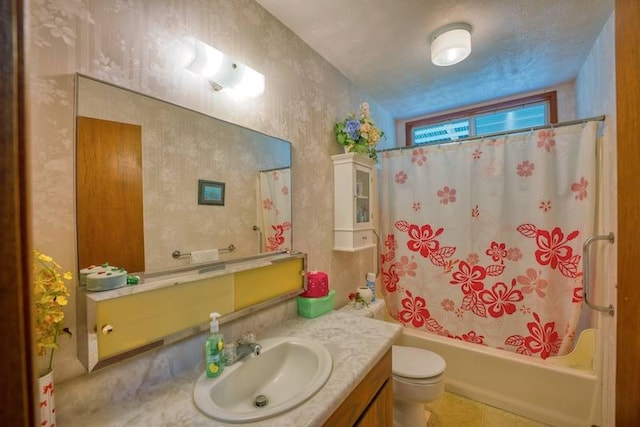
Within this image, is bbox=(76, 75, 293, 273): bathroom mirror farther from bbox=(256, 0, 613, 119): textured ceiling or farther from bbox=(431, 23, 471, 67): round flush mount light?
bbox=(431, 23, 471, 67): round flush mount light

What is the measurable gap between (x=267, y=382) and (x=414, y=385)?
2.81 feet

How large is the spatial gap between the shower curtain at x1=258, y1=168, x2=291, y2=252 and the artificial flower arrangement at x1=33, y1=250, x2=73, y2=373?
744 mm

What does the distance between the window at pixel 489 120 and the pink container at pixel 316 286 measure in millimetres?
→ 1450

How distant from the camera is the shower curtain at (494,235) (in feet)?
5.44

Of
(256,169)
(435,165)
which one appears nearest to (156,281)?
(256,169)

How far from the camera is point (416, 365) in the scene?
1540 millimetres

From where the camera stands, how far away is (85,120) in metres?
0.77

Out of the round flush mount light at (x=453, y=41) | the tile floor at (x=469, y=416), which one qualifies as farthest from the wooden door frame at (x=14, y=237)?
the tile floor at (x=469, y=416)

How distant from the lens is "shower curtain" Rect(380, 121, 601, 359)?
166 centimetres

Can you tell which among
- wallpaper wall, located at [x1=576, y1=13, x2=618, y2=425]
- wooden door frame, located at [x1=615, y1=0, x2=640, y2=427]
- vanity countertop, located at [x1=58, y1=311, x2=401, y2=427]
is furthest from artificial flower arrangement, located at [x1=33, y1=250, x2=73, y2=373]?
wallpaper wall, located at [x1=576, y1=13, x2=618, y2=425]

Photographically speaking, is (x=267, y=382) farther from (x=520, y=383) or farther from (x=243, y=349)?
(x=520, y=383)

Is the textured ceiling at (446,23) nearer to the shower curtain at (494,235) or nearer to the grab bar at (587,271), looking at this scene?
the shower curtain at (494,235)

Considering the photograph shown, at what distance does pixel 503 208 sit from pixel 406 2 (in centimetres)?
141

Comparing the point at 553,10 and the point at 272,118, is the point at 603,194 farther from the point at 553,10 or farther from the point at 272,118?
the point at 272,118
